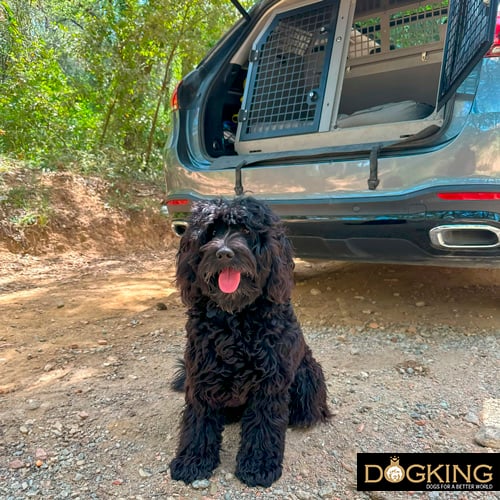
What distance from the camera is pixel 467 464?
207cm

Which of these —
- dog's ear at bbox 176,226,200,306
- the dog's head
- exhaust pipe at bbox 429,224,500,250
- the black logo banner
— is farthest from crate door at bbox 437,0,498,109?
the black logo banner

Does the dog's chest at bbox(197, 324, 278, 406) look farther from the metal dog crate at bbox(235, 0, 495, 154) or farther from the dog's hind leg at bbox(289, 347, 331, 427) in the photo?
the metal dog crate at bbox(235, 0, 495, 154)

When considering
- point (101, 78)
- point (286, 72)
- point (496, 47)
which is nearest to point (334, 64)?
point (286, 72)

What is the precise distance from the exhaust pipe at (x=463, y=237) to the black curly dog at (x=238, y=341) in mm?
1234

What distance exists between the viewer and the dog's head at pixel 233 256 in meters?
1.99

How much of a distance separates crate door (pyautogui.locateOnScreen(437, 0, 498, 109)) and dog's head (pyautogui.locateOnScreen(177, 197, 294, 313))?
1422 mm

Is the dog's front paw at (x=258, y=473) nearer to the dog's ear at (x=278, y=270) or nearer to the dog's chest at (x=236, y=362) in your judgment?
the dog's chest at (x=236, y=362)

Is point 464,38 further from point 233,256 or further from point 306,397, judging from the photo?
point 306,397

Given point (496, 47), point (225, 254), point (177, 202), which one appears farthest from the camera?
point (177, 202)

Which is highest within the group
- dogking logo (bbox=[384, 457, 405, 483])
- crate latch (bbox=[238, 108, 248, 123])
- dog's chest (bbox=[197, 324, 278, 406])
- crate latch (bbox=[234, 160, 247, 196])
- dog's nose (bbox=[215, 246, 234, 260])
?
crate latch (bbox=[238, 108, 248, 123])

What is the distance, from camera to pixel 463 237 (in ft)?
9.54

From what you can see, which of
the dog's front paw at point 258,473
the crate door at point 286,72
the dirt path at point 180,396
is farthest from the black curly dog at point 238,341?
the crate door at point 286,72

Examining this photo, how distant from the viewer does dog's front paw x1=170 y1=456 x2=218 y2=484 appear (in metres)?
2.03

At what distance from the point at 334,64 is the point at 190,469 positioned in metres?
3.07
